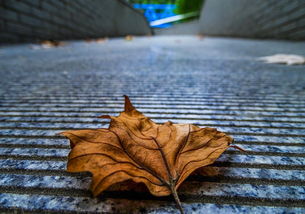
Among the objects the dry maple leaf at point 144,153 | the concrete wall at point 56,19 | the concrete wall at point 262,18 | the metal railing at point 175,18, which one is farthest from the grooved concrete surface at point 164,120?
the metal railing at point 175,18

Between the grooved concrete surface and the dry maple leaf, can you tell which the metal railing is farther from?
the dry maple leaf

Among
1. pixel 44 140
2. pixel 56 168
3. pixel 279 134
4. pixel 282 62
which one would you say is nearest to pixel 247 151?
pixel 279 134

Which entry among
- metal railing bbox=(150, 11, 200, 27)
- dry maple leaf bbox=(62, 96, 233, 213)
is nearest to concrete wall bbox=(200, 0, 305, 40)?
dry maple leaf bbox=(62, 96, 233, 213)

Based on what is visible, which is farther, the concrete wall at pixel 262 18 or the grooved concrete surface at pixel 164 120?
the concrete wall at pixel 262 18

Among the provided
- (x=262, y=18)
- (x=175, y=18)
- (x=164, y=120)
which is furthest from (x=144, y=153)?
(x=175, y=18)

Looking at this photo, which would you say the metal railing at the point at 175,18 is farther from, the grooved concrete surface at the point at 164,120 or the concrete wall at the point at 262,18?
the grooved concrete surface at the point at 164,120

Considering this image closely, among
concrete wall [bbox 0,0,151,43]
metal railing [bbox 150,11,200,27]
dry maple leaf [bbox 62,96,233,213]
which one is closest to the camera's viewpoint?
dry maple leaf [bbox 62,96,233,213]

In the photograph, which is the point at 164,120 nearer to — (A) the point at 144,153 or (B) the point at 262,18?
(A) the point at 144,153
